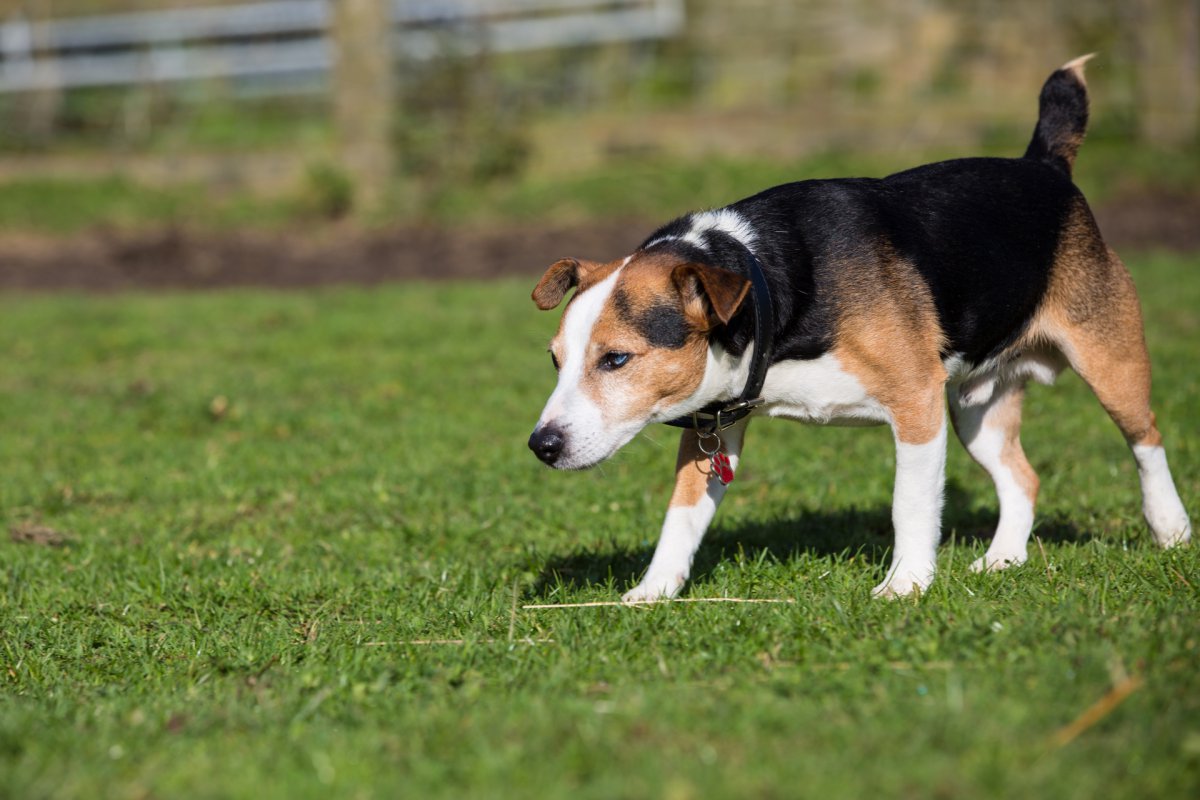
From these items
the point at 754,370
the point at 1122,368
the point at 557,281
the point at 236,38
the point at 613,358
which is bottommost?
the point at 1122,368

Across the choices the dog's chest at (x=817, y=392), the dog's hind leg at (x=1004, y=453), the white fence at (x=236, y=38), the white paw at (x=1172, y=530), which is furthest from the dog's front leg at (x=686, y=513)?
the white fence at (x=236, y=38)

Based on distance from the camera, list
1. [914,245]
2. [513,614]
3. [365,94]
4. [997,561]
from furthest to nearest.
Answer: [365,94] → [997,561] → [914,245] → [513,614]

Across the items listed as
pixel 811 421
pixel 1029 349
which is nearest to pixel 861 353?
pixel 811 421

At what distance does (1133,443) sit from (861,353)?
1782mm

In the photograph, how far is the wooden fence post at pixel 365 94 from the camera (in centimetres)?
1834

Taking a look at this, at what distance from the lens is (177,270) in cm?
1666

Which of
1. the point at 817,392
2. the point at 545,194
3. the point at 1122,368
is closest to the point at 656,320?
the point at 817,392

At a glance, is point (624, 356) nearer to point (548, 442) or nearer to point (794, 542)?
point (548, 442)

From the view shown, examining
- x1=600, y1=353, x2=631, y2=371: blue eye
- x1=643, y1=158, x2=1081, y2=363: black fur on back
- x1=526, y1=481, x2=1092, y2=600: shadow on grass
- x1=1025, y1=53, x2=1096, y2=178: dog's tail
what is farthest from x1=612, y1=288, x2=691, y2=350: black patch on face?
x1=1025, y1=53, x2=1096, y2=178: dog's tail

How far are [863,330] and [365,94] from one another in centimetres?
1439

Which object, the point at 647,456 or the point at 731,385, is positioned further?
the point at 647,456

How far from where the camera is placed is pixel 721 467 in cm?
568

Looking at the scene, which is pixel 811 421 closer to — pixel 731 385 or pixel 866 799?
pixel 731 385

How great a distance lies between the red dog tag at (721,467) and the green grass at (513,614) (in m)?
0.41
